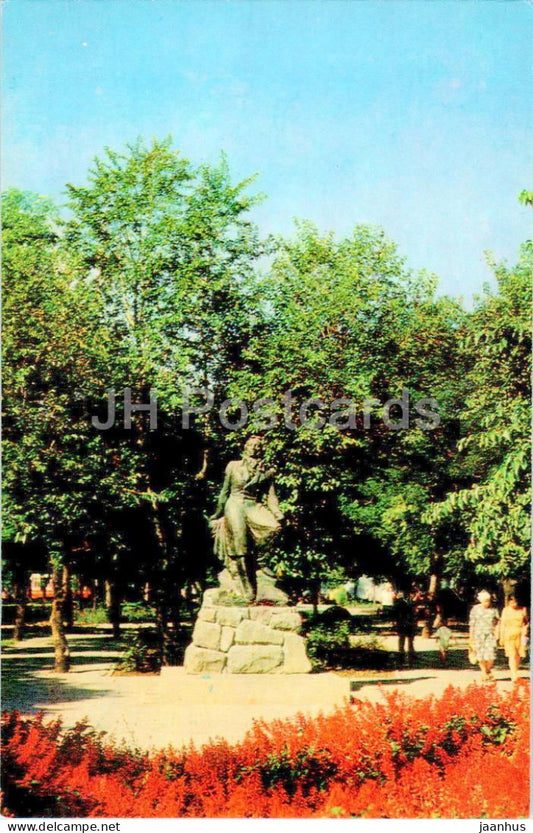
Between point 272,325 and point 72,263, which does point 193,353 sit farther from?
point 72,263

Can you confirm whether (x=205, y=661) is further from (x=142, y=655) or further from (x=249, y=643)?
(x=142, y=655)

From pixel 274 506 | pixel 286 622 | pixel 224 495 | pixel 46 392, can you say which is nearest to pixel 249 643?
pixel 286 622

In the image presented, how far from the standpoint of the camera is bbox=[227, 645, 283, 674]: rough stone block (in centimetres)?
1184

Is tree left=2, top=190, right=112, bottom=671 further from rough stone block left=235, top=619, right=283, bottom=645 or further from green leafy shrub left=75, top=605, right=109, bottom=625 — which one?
green leafy shrub left=75, top=605, right=109, bottom=625

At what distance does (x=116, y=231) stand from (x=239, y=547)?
7831 mm

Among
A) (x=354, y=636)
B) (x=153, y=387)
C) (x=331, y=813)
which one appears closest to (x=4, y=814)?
(x=331, y=813)

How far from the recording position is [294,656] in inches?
470

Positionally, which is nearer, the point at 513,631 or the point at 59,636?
the point at 513,631

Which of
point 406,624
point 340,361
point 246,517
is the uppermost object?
point 340,361

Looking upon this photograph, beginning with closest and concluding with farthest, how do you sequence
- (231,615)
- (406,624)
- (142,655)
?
(231,615), (142,655), (406,624)

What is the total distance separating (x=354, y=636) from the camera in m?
21.9

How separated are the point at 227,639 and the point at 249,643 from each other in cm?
31

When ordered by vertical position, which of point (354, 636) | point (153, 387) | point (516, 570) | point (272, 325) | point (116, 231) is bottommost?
point (354, 636)

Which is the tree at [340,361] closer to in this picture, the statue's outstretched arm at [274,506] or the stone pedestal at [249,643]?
the statue's outstretched arm at [274,506]
